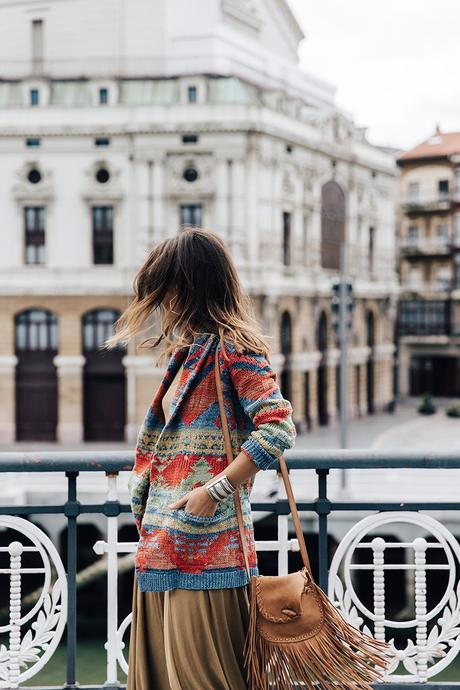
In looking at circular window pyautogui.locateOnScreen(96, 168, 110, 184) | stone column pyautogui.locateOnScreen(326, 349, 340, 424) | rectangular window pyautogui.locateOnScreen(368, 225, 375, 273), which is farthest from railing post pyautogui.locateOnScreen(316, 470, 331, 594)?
rectangular window pyautogui.locateOnScreen(368, 225, 375, 273)

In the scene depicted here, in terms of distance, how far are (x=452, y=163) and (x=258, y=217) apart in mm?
21221

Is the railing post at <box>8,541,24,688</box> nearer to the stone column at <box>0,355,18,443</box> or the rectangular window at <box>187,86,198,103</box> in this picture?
the stone column at <box>0,355,18,443</box>

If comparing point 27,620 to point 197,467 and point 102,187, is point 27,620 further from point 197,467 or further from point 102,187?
point 102,187

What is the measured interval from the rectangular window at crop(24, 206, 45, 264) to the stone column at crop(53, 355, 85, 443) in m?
3.59

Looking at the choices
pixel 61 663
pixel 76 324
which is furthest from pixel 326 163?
pixel 61 663

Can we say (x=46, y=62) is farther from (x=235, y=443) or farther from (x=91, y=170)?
(x=235, y=443)

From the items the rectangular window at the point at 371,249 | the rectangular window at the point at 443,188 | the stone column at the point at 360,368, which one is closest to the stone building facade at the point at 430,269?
the rectangular window at the point at 443,188

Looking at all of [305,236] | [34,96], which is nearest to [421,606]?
[34,96]

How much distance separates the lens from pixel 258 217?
35.3m

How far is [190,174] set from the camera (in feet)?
114

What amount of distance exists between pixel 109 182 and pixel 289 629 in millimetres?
32221

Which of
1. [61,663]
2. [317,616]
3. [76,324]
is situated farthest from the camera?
[76,324]

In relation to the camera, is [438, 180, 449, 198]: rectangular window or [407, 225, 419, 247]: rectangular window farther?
[407, 225, 419, 247]: rectangular window

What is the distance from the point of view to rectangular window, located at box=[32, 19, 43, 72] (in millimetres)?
36562
